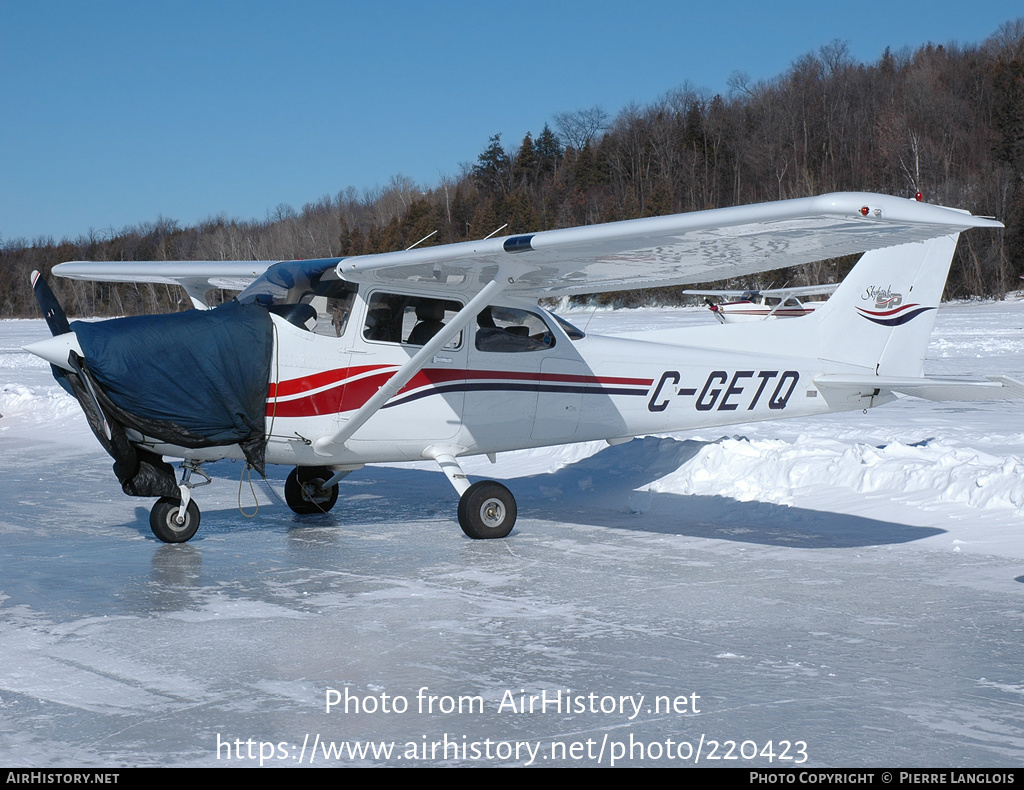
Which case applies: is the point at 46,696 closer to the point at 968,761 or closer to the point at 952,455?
the point at 968,761

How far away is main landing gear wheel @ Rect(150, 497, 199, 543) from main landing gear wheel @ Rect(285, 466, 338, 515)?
4.19ft

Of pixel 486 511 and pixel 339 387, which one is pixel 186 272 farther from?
pixel 486 511

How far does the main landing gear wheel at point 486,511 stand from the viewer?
696cm

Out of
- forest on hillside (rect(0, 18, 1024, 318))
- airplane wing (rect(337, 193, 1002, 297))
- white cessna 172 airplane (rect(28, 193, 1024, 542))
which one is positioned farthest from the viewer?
forest on hillside (rect(0, 18, 1024, 318))

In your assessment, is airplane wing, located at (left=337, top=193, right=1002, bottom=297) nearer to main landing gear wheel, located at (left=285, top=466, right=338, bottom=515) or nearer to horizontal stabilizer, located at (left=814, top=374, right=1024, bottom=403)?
horizontal stabilizer, located at (left=814, top=374, right=1024, bottom=403)

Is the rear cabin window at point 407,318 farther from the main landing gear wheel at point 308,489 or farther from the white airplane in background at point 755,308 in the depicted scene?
the white airplane in background at point 755,308

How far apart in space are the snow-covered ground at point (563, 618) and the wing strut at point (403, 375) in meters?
0.75

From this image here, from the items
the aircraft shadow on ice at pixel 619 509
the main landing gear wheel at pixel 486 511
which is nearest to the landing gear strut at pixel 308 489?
the aircraft shadow on ice at pixel 619 509

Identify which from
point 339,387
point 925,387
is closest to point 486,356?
point 339,387

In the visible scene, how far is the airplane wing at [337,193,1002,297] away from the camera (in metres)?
4.80

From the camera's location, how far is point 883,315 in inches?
326

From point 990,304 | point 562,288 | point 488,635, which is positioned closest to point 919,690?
point 488,635

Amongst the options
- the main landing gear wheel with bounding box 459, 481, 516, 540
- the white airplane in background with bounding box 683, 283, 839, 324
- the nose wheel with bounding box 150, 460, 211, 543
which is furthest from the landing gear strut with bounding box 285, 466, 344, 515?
the white airplane in background with bounding box 683, 283, 839, 324

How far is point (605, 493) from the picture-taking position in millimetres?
8688
